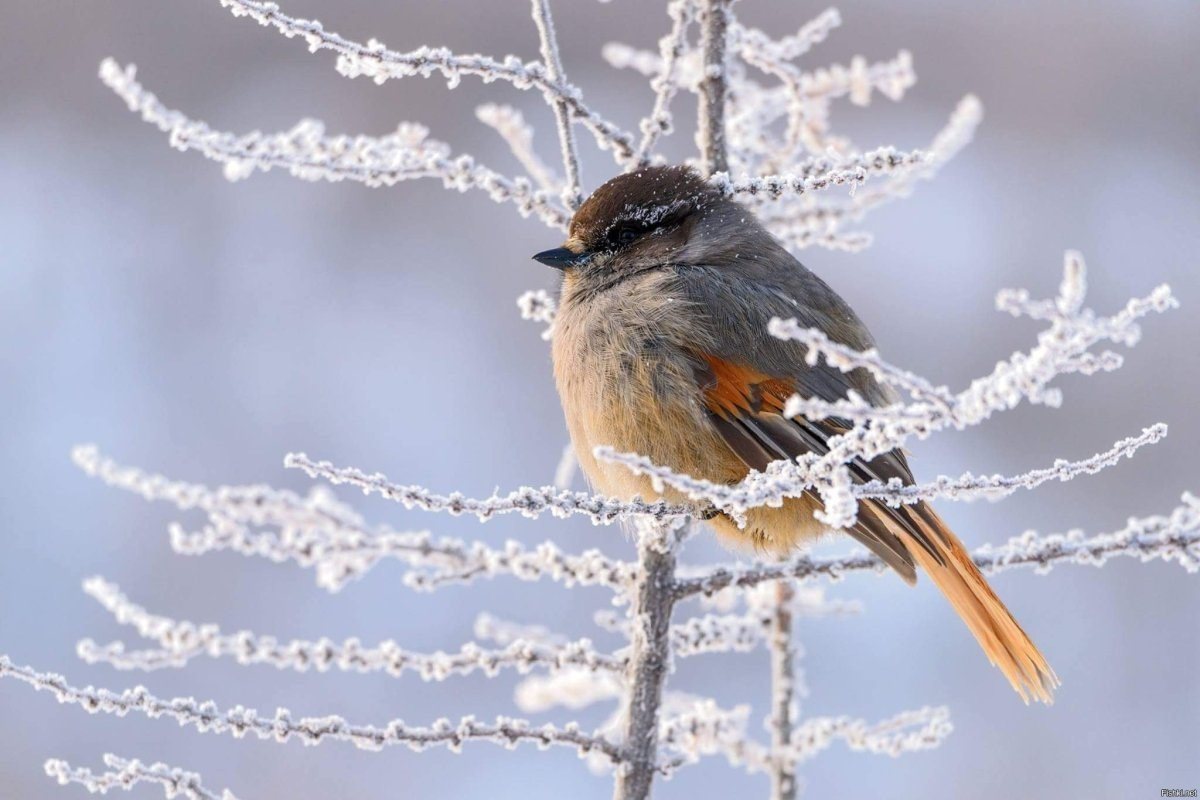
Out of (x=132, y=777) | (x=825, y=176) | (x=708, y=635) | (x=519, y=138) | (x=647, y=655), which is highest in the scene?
(x=519, y=138)

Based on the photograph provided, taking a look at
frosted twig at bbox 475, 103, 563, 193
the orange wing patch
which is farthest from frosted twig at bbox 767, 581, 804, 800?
frosted twig at bbox 475, 103, 563, 193

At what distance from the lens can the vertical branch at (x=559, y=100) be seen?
102 inches

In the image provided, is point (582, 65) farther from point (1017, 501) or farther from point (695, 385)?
point (695, 385)

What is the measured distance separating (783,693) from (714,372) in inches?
29.7

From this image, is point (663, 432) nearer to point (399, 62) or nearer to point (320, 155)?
point (320, 155)

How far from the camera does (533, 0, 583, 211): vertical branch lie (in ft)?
8.52

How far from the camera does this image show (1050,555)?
2.44 metres

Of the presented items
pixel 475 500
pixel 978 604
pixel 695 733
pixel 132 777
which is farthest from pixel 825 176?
pixel 132 777

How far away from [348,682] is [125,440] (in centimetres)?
223

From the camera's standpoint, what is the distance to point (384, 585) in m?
7.53

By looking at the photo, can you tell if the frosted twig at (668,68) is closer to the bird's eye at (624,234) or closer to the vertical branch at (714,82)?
the vertical branch at (714,82)

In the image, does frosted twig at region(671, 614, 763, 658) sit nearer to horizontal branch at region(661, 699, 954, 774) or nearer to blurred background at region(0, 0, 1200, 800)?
horizontal branch at region(661, 699, 954, 774)

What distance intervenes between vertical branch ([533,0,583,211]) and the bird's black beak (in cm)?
47

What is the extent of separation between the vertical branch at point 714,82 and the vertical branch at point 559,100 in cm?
30
